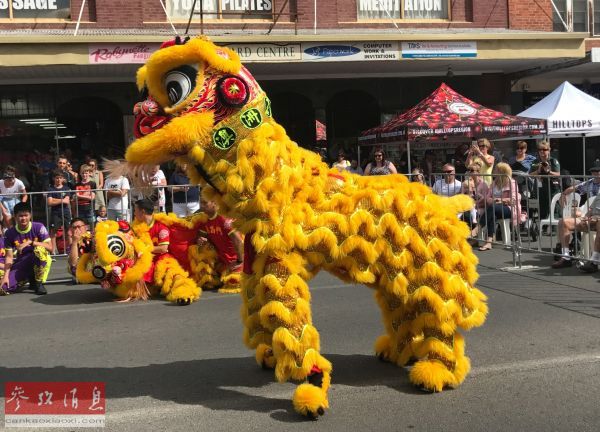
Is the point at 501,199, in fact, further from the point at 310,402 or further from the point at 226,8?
the point at 226,8

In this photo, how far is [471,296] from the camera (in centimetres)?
463

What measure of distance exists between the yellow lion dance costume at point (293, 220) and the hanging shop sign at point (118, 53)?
9252 millimetres

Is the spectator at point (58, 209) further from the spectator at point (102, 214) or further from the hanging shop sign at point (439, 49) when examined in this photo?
the hanging shop sign at point (439, 49)

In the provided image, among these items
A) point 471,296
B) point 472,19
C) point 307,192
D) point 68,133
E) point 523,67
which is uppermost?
point 472,19

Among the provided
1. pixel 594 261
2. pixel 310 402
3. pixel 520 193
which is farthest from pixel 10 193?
pixel 594 261

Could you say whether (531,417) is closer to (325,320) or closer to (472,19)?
(325,320)

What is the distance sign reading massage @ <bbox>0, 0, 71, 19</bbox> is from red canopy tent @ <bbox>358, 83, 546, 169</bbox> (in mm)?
7405

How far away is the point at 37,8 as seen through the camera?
49.3 ft

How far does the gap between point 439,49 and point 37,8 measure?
870 cm

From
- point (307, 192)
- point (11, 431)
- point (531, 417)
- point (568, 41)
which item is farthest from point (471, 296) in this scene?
point (568, 41)

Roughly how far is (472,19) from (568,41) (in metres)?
2.68

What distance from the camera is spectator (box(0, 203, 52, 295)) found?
9.09m

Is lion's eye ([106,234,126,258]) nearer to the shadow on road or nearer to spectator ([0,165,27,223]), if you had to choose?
the shadow on road

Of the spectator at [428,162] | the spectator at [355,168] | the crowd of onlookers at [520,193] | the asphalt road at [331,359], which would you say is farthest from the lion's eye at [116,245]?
the spectator at [428,162]
